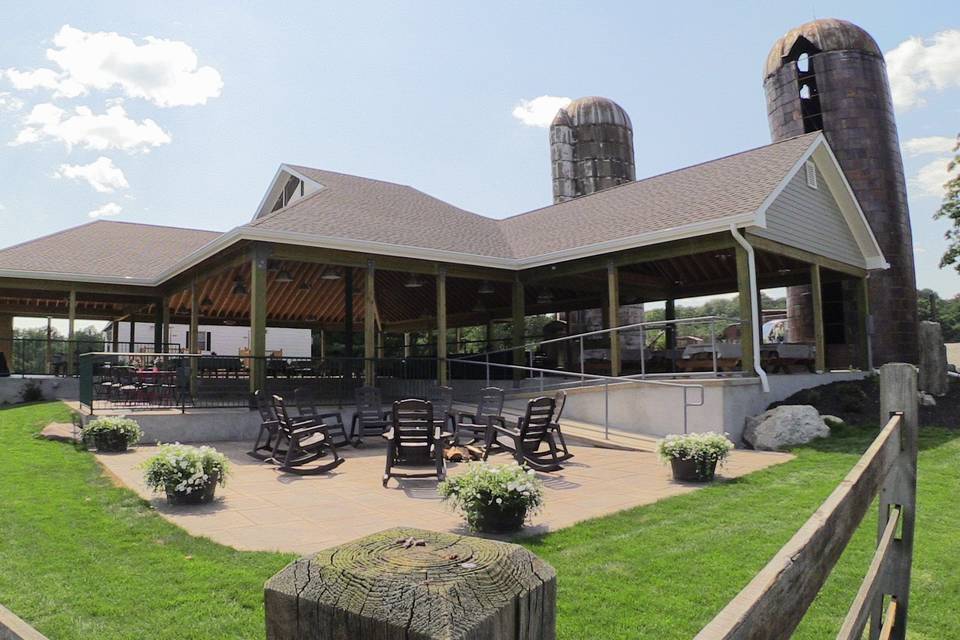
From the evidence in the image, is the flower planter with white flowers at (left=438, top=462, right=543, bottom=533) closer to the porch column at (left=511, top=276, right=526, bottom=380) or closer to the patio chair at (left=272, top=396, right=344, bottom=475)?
the patio chair at (left=272, top=396, right=344, bottom=475)

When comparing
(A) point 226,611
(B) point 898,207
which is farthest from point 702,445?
(B) point 898,207

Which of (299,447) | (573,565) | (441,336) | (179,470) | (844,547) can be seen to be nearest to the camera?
(844,547)

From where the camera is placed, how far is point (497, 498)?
5051mm

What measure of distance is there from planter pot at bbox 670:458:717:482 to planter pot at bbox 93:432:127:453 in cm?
771

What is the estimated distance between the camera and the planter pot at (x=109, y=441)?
30.5ft

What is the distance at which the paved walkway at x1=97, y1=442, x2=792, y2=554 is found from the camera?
5.18 m

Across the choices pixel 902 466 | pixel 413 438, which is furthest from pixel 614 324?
pixel 902 466

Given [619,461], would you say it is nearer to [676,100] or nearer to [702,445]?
[702,445]

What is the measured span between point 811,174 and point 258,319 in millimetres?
11938

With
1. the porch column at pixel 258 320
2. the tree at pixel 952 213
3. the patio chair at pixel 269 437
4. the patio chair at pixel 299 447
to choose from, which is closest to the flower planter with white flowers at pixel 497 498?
the patio chair at pixel 299 447

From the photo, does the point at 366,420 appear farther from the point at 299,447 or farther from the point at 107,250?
the point at 107,250

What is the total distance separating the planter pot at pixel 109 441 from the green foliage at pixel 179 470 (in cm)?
371

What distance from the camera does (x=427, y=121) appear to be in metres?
16.3

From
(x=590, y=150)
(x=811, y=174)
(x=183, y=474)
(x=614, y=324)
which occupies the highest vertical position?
(x=590, y=150)
